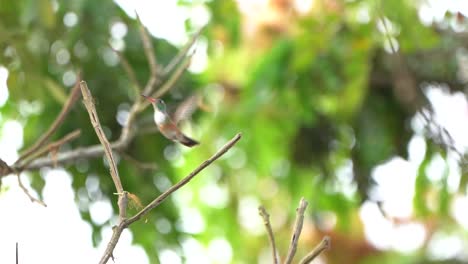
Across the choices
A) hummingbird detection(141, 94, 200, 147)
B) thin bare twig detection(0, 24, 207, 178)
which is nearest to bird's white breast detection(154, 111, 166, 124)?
hummingbird detection(141, 94, 200, 147)

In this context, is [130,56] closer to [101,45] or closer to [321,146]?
[101,45]

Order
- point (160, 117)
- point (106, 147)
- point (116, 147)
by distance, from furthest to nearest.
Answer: point (116, 147) < point (160, 117) < point (106, 147)

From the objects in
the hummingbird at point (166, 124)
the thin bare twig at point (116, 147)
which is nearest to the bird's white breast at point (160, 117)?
the hummingbird at point (166, 124)

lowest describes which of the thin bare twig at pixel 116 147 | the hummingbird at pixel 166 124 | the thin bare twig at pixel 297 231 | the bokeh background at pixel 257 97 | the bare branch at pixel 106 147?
the thin bare twig at pixel 297 231

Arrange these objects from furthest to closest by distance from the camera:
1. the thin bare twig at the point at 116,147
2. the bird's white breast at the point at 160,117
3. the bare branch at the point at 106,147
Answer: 1. the thin bare twig at the point at 116,147
2. the bird's white breast at the point at 160,117
3. the bare branch at the point at 106,147

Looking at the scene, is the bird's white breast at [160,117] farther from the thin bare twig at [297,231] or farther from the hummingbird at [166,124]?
the thin bare twig at [297,231]

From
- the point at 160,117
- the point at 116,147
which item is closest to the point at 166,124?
the point at 160,117

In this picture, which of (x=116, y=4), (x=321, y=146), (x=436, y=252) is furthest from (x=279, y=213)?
(x=116, y=4)

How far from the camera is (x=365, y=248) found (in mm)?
3498

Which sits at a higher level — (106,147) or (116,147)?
(116,147)

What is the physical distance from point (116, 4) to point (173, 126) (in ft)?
2.58

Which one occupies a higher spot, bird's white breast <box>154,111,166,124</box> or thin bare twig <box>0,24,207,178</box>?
thin bare twig <box>0,24,207,178</box>

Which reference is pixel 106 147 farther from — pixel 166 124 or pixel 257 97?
pixel 257 97

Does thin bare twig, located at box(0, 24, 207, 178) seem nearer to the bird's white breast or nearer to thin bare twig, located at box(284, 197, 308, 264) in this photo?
the bird's white breast
